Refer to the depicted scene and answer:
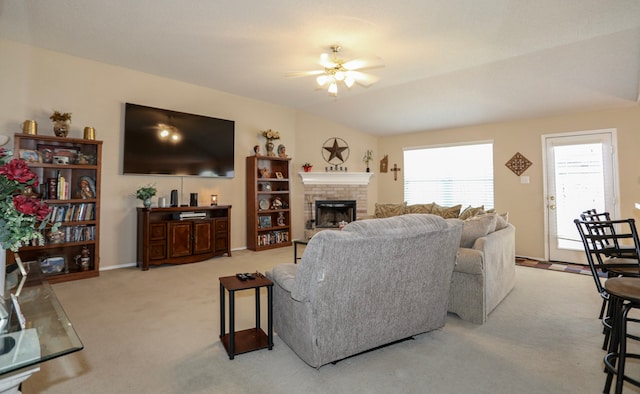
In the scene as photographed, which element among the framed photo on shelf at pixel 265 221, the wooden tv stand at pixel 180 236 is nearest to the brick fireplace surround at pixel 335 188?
the framed photo on shelf at pixel 265 221

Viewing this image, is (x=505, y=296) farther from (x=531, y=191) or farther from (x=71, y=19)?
(x=71, y=19)

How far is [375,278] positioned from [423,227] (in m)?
0.46

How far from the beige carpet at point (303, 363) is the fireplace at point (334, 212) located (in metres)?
3.69

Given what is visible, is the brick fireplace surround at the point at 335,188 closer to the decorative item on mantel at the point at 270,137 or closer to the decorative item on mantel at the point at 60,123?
the decorative item on mantel at the point at 270,137

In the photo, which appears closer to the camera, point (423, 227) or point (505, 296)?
point (423, 227)

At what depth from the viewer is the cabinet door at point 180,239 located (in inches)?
184

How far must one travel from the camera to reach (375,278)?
6.40 ft

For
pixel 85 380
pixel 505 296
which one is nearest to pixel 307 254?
pixel 85 380

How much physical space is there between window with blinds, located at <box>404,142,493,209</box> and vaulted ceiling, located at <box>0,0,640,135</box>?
1.03m

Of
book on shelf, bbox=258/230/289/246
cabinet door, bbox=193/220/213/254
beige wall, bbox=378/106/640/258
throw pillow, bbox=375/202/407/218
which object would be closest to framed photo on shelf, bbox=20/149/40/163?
cabinet door, bbox=193/220/213/254

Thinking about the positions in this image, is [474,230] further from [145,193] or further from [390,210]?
[145,193]

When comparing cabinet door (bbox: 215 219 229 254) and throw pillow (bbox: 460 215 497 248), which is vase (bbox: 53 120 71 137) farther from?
throw pillow (bbox: 460 215 497 248)

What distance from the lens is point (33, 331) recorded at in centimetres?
139

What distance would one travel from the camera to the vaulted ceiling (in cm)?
299
